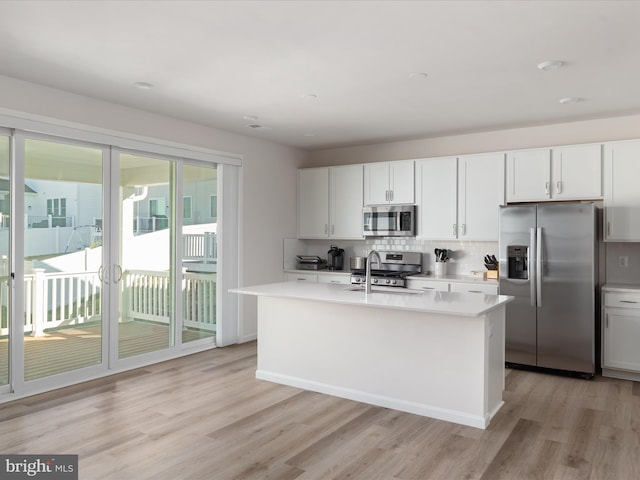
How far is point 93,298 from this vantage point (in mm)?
4520

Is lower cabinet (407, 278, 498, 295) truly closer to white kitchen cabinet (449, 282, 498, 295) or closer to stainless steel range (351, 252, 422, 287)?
white kitchen cabinet (449, 282, 498, 295)

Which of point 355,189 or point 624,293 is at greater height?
point 355,189

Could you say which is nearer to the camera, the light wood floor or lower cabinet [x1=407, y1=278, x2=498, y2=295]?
the light wood floor

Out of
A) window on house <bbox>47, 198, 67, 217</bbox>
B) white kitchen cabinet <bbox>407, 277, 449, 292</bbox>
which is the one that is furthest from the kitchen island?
window on house <bbox>47, 198, 67, 217</bbox>

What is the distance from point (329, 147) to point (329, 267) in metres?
1.70

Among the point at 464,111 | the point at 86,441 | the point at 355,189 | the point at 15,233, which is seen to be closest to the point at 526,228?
the point at 464,111

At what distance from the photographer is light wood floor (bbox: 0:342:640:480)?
9.08 ft

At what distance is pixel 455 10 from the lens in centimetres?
262

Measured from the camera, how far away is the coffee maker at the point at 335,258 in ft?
22.0

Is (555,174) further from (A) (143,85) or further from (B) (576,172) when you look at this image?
(A) (143,85)

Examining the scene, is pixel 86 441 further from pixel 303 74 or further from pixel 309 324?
pixel 303 74

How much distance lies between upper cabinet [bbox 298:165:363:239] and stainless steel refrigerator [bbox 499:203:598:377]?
6.64ft

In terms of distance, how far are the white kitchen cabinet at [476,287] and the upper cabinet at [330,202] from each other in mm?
1480
